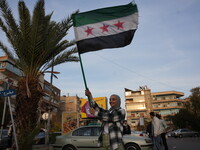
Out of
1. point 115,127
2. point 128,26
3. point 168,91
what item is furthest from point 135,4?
point 168,91

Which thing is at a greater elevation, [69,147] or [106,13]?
[106,13]

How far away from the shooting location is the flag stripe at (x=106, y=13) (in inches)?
198

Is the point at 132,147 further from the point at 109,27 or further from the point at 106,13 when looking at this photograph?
the point at 106,13

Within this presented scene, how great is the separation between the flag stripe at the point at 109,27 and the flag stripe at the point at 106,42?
3.6 inches

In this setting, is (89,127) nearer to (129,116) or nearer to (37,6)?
(37,6)

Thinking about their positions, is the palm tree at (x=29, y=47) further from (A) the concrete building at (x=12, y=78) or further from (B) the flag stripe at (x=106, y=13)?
(B) the flag stripe at (x=106, y=13)

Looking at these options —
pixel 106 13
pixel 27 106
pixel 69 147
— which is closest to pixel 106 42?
pixel 106 13

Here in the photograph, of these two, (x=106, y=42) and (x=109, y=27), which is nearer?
(x=106, y=42)

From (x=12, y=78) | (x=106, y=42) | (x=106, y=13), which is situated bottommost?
(x=106, y=42)

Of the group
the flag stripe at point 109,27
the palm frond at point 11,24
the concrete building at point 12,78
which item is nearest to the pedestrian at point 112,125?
the flag stripe at point 109,27

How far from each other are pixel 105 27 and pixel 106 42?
1.38ft

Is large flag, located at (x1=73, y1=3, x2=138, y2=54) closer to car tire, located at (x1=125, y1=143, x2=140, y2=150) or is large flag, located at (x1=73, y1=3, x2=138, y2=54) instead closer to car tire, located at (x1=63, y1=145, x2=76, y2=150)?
car tire, located at (x1=125, y1=143, x2=140, y2=150)

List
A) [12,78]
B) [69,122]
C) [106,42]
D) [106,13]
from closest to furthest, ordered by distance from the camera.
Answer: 1. [106,42]
2. [106,13]
3. [12,78]
4. [69,122]

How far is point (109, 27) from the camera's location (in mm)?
5125
